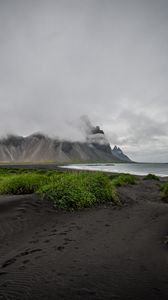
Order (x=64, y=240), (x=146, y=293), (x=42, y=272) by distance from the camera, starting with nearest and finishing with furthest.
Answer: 1. (x=146, y=293)
2. (x=42, y=272)
3. (x=64, y=240)

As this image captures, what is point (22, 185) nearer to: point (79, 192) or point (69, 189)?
point (69, 189)

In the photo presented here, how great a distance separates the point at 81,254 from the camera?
17.0 feet

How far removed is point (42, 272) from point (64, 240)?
75.8 inches

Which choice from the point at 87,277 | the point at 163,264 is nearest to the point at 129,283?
the point at 87,277

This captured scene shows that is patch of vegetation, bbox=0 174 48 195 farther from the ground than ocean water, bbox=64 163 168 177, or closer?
closer

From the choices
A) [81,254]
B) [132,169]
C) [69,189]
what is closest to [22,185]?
[69,189]

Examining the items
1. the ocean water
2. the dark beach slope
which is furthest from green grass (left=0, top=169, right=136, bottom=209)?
the ocean water

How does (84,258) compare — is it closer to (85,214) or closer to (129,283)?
(129,283)

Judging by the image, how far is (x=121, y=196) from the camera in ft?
42.0

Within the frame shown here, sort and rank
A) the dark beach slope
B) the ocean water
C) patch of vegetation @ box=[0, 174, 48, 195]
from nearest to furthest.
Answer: the dark beach slope
patch of vegetation @ box=[0, 174, 48, 195]
the ocean water

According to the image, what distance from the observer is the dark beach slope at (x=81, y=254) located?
369 cm

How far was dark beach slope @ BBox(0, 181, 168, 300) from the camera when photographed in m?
3.69

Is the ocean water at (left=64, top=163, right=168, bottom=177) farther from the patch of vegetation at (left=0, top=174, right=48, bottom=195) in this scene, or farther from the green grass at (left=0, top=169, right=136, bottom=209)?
the green grass at (left=0, top=169, right=136, bottom=209)

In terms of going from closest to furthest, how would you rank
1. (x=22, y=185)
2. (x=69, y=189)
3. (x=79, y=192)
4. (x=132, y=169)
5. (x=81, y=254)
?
1. (x=81, y=254)
2. (x=69, y=189)
3. (x=79, y=192)
4. (x=22, y=185)
5. (x=132, y=169)
